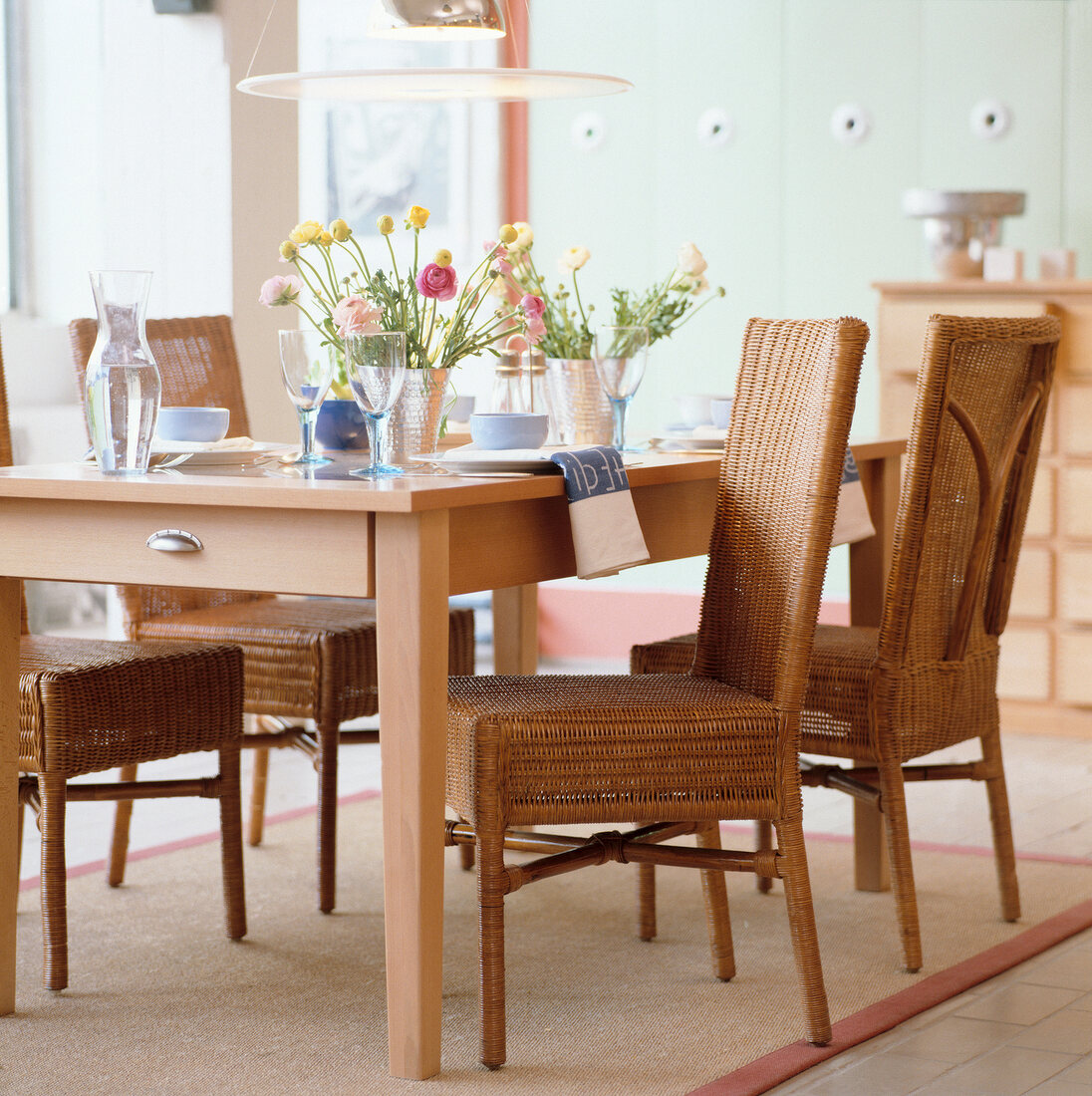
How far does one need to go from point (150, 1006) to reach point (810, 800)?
5.65ft

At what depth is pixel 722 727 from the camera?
218cm

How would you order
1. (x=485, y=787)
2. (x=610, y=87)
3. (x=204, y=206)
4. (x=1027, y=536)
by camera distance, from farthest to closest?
1. (x=1027, y=536)
2. (x=204, y=206)
3. (x=610, y=87)
4. (x=485, y=787)

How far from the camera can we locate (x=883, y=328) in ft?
14.8

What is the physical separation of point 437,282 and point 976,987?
4.14 feet

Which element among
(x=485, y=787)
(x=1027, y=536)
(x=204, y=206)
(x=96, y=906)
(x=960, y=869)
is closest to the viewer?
(x=485, y=787)

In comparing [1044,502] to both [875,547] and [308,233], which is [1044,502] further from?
[308,233]

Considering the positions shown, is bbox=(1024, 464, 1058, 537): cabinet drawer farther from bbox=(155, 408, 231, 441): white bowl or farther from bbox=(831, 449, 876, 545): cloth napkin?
bbox=(155, 408, 231, 441): white bowl

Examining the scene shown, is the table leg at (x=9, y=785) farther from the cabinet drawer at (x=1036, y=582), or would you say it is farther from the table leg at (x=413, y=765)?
the cabinet drawer at (x=1036, y=582)

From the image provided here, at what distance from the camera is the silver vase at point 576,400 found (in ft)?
9.37

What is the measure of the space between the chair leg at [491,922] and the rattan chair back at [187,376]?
3.54ft

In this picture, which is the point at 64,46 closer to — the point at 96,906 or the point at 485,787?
the point at 96,906

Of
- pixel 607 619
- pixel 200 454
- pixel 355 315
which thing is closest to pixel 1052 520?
pixel 607 619

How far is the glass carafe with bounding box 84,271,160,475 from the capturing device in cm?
225

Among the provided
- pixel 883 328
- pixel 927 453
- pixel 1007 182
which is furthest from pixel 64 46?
pixel 927 453
